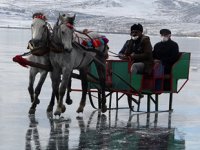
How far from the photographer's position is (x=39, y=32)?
45.8 ft

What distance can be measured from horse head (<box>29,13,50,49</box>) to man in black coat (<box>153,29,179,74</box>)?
2934 mm

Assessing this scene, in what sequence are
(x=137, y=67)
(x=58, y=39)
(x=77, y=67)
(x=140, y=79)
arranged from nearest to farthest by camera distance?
(x=58, y=39) < (x=77, y=67) < (x=137, y=67) < (x=140, y=79)

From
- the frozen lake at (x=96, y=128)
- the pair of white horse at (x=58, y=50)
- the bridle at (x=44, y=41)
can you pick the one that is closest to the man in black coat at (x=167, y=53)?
the frozen lake at (x=96, y=128)

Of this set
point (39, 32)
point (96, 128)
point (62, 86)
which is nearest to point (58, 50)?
point (39, 32)

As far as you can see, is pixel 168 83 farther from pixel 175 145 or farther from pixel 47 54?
pixel 175 145

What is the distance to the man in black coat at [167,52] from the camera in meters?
15.9

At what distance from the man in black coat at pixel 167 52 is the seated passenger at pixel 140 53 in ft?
2.19

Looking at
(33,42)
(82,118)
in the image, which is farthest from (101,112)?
(33,42)

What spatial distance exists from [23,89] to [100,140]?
898cm

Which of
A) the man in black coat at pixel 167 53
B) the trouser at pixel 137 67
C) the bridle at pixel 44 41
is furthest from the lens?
the man in black coat at pixel 167 53

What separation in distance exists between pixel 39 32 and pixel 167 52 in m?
3.25

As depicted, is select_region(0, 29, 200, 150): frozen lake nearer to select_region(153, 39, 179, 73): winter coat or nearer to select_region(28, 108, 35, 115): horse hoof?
select_region(28, 108, 35, 115): horse hoof

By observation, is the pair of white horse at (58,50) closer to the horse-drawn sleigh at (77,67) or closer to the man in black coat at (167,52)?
the horse-drawn sleigh at (77,67)

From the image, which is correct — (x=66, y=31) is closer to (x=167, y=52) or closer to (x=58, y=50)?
(x=58, y=50)
